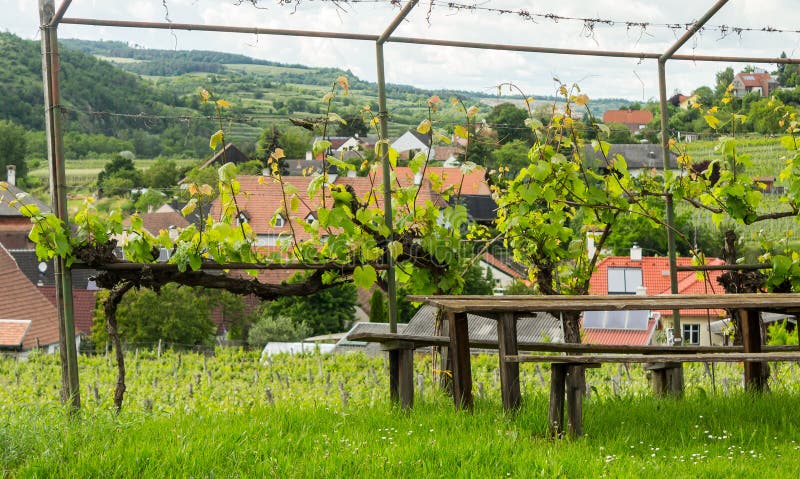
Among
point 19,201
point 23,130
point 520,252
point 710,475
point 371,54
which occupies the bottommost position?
point 710,475

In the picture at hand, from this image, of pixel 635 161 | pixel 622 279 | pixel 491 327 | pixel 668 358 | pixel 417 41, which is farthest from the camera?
pixel 491 327

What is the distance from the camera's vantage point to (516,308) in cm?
409

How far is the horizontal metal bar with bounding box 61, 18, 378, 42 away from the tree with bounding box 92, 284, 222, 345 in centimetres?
3243

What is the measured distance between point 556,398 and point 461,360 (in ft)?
2.08

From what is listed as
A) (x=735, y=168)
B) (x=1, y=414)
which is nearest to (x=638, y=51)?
(x=735, y=168)

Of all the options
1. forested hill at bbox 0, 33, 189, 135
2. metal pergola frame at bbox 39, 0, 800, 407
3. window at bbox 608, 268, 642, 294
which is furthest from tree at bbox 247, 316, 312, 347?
metal pergola frame at bbox 39, 0, 800, 407

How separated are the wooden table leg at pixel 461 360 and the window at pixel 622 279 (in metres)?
25.2

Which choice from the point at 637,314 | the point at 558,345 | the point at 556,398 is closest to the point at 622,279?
the point at 637,314

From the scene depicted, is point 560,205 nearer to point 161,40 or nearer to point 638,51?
point 638,51

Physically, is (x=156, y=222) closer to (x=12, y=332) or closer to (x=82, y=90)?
(x=82, y=90)

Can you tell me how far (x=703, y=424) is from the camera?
14.3 feet

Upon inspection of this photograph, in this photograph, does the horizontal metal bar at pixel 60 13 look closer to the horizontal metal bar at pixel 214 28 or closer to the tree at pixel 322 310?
the horizontal metal bar at pixel 214 28

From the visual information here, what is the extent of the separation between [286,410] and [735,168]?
128 inches

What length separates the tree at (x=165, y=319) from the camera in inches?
1459
